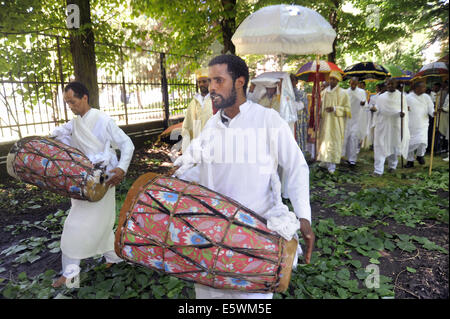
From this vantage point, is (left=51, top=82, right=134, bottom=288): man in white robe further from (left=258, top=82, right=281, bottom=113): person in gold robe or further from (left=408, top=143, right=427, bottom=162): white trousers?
(left=408, top=143, right=427, bottom=162): white trousers

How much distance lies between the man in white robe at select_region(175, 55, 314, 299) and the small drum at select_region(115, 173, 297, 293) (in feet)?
0.47

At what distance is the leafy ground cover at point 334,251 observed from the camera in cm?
279

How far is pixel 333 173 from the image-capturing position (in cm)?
704

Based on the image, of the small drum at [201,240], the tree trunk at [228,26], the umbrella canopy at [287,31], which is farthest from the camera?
the tree trunk at [228,26]

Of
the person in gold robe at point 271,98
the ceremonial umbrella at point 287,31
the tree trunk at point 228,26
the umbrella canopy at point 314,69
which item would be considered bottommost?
the person in gold robe at point 271,98

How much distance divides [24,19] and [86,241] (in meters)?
4.38

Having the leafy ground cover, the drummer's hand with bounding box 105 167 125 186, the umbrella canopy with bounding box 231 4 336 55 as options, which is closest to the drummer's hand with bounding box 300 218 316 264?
the leafy ground cover

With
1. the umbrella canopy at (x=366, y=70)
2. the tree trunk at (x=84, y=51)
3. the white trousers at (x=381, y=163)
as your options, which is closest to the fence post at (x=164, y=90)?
the tree trunk at (x=84, y=51)

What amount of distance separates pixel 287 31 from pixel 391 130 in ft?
13.0

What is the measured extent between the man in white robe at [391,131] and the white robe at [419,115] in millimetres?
363

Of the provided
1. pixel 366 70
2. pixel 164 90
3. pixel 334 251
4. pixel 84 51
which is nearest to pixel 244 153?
pixel 334 251

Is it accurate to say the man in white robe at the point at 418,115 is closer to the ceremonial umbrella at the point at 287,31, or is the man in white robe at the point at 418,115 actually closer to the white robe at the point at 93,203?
the ceremonial umbrella at the point at 287,31

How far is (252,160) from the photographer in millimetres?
1856

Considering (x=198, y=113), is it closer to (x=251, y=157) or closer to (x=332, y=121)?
(x=332, y=121)
